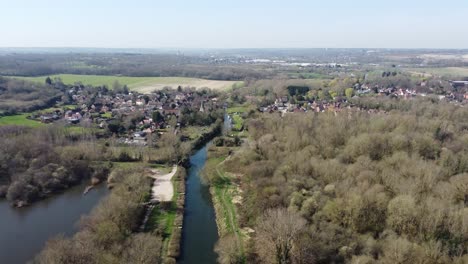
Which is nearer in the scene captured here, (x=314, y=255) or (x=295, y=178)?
(x=314, y=255)

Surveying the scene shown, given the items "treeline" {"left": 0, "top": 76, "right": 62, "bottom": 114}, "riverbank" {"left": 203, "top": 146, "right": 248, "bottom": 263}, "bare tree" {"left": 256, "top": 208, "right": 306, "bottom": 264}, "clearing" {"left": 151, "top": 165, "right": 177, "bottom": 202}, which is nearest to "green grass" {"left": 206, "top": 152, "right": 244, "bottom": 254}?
"riverbank" {"left": 203, "top": 146, "right": 248, "bottom": 263}

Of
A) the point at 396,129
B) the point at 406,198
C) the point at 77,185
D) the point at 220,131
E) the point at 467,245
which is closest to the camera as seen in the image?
the point at 467,245

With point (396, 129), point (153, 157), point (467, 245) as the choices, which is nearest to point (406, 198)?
point (467, 245)

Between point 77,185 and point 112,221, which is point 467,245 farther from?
point 77,185

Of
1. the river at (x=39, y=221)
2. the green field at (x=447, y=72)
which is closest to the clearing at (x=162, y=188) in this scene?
the river at (x=39, y=221)

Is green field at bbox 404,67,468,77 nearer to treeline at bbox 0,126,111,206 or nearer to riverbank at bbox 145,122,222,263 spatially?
riverbank at bbox 145,122,222,263

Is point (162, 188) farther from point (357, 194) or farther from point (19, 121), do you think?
point (19, 121)

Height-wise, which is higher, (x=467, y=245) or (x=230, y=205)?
(x=467, y=245)
